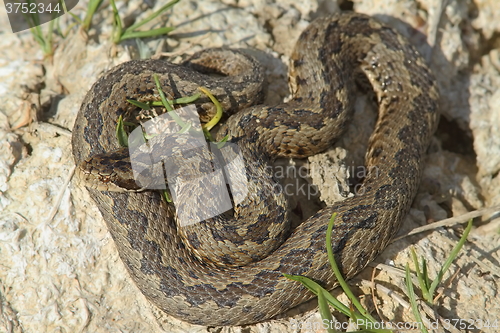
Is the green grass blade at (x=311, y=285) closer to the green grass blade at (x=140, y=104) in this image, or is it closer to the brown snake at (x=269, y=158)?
the brown snake at (x=269, y=158)

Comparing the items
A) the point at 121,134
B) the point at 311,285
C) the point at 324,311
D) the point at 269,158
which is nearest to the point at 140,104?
the point at 121,134

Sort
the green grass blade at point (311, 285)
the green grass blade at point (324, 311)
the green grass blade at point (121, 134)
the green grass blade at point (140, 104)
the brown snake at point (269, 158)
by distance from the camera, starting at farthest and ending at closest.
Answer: the green grass blade at point (140, 104), the green grass blade at point (121, 134), the brown snake at point (269, 158), the green grass blade at point (311, 285), the green grass blade at point (324, 311)

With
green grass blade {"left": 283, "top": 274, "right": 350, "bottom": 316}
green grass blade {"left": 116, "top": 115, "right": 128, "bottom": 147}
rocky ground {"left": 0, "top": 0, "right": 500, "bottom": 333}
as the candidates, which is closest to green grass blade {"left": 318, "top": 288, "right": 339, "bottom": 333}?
green grass blade {"left": 283, "top": 274, "right": 350, "bottom": 316}

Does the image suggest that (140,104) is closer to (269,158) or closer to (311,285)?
(269,158)

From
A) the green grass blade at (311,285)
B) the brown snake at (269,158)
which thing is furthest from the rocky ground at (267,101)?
the green grass blade at (311,285)

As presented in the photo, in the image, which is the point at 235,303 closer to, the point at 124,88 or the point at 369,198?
the point at 369,198

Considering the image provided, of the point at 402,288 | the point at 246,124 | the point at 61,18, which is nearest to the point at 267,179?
the point at 246,124
